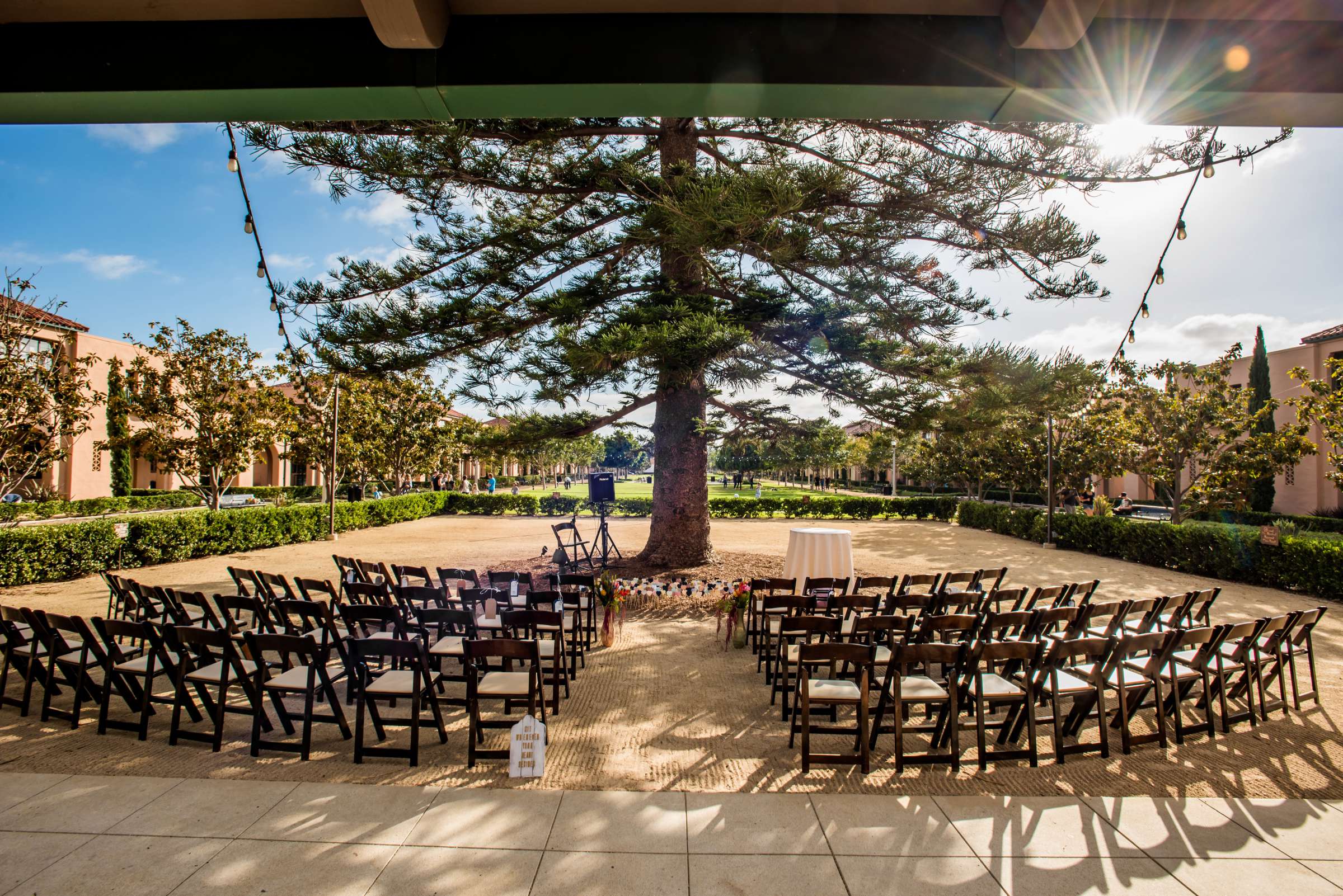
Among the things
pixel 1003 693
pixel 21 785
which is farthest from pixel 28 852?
pixel 1003 693

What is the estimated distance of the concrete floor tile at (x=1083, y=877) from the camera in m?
2.62

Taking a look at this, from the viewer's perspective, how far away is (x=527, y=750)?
362 cm

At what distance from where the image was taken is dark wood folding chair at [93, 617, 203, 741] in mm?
4051

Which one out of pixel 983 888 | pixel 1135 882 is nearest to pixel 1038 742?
pixel 1135 882

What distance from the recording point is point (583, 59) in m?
2.36

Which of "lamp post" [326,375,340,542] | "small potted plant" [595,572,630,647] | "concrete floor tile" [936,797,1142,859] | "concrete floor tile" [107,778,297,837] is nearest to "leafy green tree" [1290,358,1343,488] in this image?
"concrete floor tile" [936,797,1142,859]

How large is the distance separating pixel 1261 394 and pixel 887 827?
110ft

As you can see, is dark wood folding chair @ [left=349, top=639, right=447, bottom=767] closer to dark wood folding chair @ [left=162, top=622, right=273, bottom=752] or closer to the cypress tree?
dark wood folding chair @ [left=162, top=622, right=273, bottom=752]

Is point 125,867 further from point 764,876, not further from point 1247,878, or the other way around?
point 1247,878

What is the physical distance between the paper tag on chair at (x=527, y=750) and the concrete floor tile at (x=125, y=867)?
1395 millimetres

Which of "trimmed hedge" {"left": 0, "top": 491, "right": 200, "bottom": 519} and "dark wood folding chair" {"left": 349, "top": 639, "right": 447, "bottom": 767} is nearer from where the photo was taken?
"dark wood folding chair" {"left": 349, "top": 639, "right": 447, "bottom": 767}

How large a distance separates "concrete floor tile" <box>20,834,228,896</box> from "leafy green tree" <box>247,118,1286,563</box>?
220 inches

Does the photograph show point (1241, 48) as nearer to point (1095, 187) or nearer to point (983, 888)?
point (983, 888)

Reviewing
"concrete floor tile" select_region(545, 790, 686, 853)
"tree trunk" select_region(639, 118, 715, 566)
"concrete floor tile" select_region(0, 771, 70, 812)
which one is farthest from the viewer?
"tree trunk" select_region(639, 118, 715, 566)
